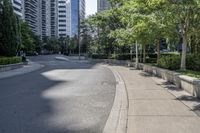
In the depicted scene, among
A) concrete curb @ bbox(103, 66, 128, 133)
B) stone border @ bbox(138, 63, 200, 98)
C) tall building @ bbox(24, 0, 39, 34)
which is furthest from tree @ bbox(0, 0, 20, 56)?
tall building @ bbox(24, 0, 39, 34)

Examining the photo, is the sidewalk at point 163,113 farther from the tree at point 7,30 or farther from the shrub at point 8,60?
the tree at point 7,30

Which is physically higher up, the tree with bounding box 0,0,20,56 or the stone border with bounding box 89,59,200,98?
the tree with bounding box 0,0,20,56

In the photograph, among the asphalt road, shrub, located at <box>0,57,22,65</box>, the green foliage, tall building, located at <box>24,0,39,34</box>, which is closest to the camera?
the asphalt road

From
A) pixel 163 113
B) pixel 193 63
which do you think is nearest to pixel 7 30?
pixel 193 63

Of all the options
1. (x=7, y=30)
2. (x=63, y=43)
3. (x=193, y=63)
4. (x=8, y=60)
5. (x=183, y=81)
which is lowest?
(x=183, y=81)

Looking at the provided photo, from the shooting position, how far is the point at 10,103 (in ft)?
36.7

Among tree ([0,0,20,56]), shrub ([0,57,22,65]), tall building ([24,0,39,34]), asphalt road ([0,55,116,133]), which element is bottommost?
asphalt road ([0,55,116,133])

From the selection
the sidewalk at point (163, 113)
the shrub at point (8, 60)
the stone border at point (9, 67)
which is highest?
the shrub at point (8, 60)

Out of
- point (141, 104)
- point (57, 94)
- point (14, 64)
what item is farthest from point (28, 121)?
point (14, 64)

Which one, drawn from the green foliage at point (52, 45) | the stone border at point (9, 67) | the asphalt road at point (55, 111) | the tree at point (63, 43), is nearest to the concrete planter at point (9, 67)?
the stone border at point (9, 67)

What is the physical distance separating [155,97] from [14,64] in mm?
23393

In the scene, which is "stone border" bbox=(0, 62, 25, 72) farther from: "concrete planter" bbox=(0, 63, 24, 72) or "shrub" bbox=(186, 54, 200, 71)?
"shrub" bbox=(186, 54, 200, 71)

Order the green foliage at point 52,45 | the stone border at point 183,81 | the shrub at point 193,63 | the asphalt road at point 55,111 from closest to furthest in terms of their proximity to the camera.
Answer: the asphalt road at point 55,111 → the stone border at point 183,81 → the shrub at point 193,63 → the green foliage at point 52,45

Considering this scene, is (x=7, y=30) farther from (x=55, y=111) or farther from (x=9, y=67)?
(x=55, y=111)
